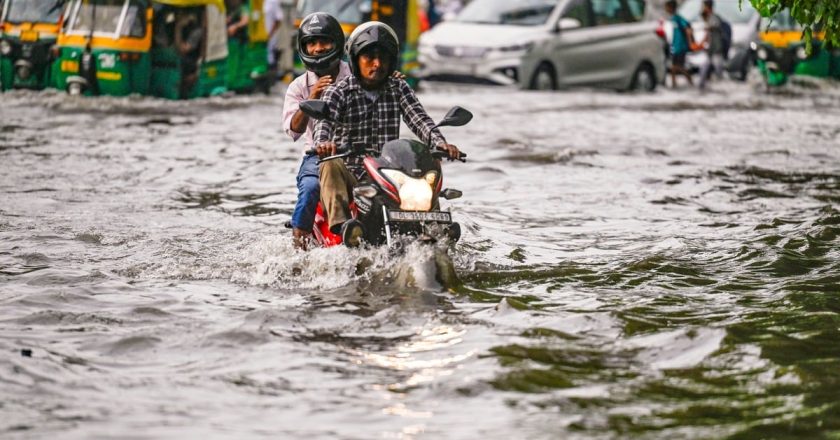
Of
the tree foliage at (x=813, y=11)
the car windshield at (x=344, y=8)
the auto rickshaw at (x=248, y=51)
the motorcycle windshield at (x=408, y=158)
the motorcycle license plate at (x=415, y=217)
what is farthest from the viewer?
the car windshield at (x=344, y=8)

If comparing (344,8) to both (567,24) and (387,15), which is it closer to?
(387,15)

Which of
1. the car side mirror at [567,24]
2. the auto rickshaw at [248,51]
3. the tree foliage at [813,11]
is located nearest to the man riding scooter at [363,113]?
the tree foliage at [813,11]

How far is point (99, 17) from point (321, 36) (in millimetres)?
14095

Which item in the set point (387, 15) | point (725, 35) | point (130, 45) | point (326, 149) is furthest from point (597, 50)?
point (326, 149)

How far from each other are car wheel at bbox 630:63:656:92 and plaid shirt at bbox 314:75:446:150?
19580 mm

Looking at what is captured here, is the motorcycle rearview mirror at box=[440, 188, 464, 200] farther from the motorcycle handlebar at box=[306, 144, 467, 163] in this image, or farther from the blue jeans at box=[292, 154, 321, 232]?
the blue jeans at box=[292, 154, 321, 232]

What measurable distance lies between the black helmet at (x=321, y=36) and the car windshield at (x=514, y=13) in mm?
17259

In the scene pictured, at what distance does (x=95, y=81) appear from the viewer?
22531 mm

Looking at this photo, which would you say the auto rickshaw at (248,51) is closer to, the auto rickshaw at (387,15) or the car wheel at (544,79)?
the auto rickshaw at (387,15)

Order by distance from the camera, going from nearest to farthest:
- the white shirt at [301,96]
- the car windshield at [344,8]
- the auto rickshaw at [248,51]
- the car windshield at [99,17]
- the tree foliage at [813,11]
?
1. the white shirt at [301,96]
2. the tree foliage at [813,11]
3. the car windshield at [99,17]
4. the auto rickshaw at [248,51]
5. the car windshield at [344,8]

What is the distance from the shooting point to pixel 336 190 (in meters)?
8.68

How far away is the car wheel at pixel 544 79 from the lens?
26.1 m

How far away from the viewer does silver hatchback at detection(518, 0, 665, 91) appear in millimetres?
26125

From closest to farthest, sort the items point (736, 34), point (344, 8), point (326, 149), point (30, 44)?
1. point (326, 149)
2. point (30, 44)
3. point (344, 8)
4. point (736, 34)
